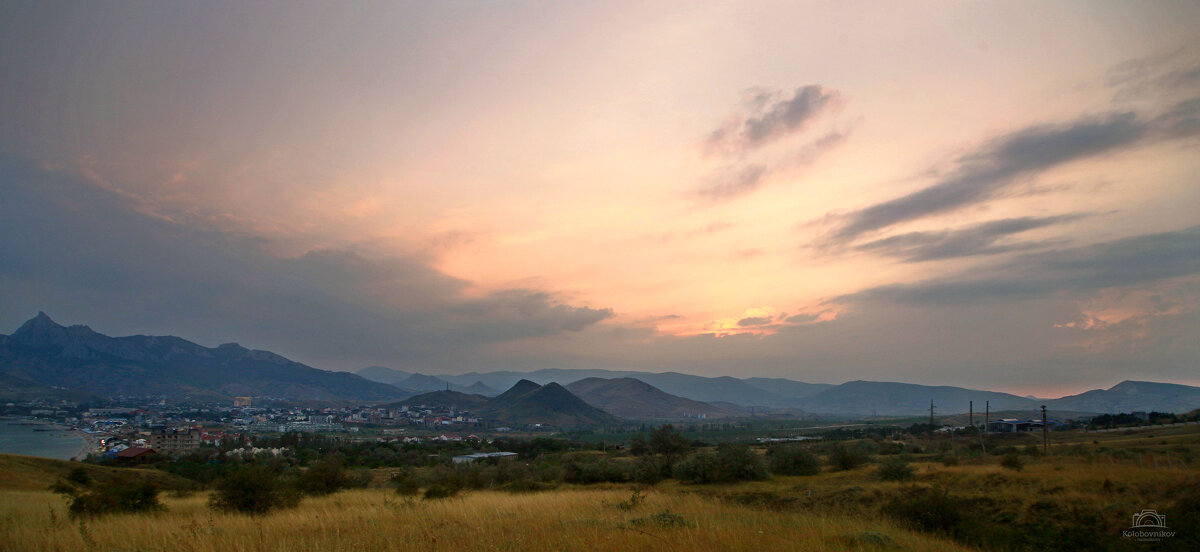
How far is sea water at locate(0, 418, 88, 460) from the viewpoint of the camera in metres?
92.8

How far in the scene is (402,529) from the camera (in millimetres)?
11094

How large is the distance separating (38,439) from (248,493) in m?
155

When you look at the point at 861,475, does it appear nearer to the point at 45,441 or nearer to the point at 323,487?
the point at 323,487

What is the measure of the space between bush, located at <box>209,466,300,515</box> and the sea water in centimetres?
8681

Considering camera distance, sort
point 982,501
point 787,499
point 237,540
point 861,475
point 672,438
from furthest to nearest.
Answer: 1. point 672,438
2. point 861,475
3. point 787,499
4. point 982,501
5. point 237,540

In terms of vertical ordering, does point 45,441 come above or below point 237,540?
below

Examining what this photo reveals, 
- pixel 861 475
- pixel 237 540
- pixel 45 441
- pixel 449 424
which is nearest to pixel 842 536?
pixel 237 540

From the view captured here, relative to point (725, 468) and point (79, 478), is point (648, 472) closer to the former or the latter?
point (725, 468)

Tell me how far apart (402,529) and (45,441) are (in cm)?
15901

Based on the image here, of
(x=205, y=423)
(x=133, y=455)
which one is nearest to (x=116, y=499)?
(x=133, y=455)

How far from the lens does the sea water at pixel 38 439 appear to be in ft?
304

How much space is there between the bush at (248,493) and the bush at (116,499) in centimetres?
172

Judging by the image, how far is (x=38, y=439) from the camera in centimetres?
12112

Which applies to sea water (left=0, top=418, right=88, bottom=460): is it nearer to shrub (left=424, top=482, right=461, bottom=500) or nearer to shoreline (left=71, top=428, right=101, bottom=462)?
shoreline (left=71, top=428, right=101, bottom=462)
